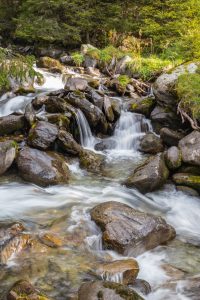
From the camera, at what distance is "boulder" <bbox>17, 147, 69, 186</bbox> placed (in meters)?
7.23

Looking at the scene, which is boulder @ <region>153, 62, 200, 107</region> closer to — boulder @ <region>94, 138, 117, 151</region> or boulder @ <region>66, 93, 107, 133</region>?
boulder @ <region>66, 93, 107, 133</region>

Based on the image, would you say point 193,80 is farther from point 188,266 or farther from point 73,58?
point 73,58

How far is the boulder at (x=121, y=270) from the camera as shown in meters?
4.38

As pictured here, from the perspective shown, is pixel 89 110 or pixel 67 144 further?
pixel 89 110

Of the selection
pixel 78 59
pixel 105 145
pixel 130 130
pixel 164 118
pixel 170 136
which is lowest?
pixel 105 145

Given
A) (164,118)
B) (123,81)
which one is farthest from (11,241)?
(123,81)

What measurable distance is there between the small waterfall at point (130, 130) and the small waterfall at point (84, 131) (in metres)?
0.79

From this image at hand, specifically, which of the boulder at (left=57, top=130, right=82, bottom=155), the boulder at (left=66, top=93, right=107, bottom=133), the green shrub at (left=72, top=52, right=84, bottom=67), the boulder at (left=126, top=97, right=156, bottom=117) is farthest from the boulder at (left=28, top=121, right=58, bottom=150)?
the green shrub at (left=72, top=52, right=84, bottom=67)

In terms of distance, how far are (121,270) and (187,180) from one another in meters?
3.58

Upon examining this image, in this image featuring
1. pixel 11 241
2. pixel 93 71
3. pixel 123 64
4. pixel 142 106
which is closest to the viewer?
pixel 11 241

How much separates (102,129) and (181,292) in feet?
21.2

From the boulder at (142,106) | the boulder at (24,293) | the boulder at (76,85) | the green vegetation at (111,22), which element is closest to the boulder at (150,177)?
the boulder at (142,106)

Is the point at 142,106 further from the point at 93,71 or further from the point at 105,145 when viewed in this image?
A: the point at 93,71

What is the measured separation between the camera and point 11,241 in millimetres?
4785
